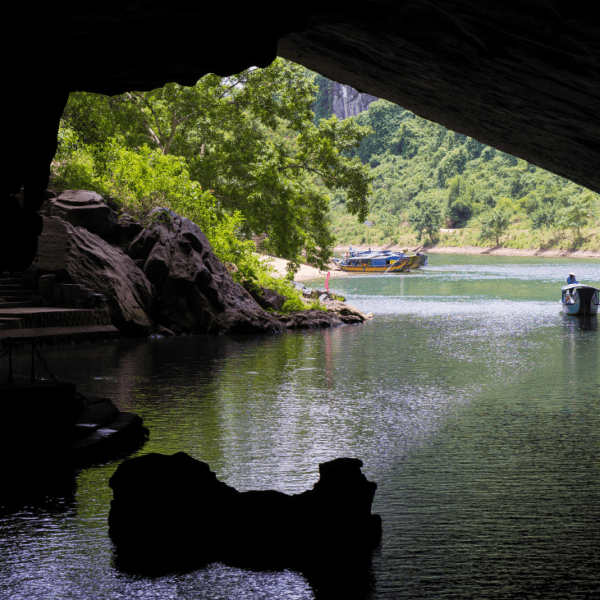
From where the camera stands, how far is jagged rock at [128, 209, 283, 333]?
21.4 meters

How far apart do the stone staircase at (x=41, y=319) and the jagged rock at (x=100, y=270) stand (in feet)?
1.90

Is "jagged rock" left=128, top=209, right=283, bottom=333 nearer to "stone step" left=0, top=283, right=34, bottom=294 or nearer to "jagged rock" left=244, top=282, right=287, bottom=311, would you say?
"jagged rock" left=244, top=282, right=287, bottom=311

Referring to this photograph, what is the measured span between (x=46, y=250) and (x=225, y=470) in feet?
43.9

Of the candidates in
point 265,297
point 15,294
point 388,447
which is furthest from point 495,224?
point 388,447

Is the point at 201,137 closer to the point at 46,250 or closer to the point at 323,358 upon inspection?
the point at 46,250

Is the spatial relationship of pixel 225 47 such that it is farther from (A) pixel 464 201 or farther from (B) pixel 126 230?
(A) pixel 464 201

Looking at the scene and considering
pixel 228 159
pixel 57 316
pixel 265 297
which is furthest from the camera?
pixel 228 159

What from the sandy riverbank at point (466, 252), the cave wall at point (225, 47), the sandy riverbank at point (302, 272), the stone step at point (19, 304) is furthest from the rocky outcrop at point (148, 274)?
the sandy riverbank at point (466, 252)

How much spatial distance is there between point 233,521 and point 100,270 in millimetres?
15111

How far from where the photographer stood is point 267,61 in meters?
6.13

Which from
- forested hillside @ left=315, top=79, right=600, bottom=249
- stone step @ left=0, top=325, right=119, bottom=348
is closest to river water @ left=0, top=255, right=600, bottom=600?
stone step @ left=0, top=325, right=119, bottom=348

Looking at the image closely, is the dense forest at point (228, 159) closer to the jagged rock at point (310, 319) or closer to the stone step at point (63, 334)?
the jagged rock at point (310, 319)

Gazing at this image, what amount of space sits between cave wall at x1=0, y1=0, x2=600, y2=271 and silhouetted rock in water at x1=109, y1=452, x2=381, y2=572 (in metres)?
2.19

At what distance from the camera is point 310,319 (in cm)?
2364
